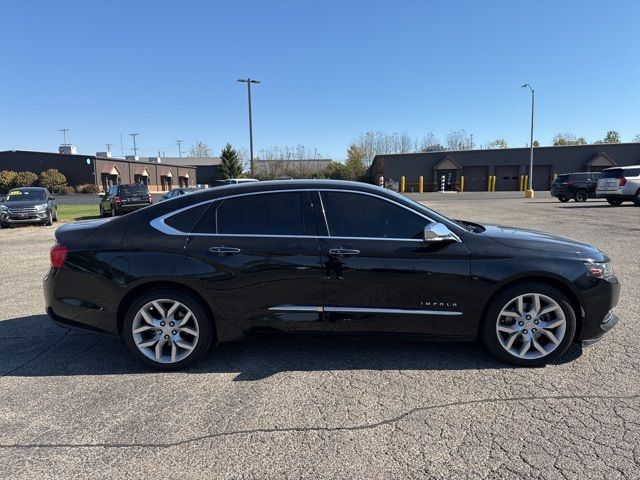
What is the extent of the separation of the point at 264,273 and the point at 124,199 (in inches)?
797

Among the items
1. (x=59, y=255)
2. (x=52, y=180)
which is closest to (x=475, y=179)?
(x=52, y=180)

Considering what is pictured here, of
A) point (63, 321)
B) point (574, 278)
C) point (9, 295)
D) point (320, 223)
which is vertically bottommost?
point (9, 295)

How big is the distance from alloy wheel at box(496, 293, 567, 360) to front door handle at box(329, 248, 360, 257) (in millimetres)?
1391

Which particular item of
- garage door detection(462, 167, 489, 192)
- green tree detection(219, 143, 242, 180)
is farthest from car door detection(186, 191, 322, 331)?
green tree detection(219, 143, 242, 180)

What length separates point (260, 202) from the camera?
13.6 ft

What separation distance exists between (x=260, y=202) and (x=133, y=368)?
192 centimetres

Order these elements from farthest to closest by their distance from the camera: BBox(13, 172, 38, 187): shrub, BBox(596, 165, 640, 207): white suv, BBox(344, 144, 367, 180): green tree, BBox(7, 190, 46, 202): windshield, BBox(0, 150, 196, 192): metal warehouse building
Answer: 1. BBox(344, 144, 367, 180): green tree
2. BBox(0, 150, 196, 192): metal warehouse building
3. BBox(13, 172, 38, 187): shrub
4. BBox(596, 165, 640, 207): white suv
5. BBox(7, 190, 46, 202): windshield

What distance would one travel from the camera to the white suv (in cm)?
2230

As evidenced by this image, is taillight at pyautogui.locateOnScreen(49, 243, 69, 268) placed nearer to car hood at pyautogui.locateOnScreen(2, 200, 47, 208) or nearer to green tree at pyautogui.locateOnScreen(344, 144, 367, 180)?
car hood at pyautogui.locateOnScreen(2, 200, 47, 208)

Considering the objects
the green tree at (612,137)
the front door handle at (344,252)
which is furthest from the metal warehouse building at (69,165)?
the green tree at (612,137)

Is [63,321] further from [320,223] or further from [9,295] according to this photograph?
[9,295]

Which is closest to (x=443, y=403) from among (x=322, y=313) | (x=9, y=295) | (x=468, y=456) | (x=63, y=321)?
(x=468, y=456)

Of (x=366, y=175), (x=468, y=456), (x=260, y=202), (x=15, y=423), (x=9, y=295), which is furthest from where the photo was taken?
(x=366, y=175)

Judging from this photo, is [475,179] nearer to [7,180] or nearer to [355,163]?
[355,163]
